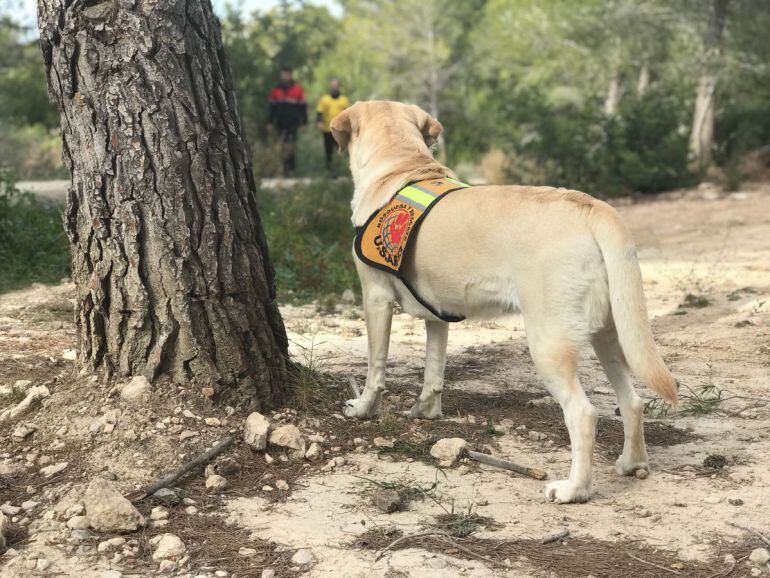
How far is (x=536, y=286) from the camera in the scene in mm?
3746

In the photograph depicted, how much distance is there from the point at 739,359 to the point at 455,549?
139 inches

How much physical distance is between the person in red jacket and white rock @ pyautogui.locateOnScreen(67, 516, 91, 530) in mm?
14469

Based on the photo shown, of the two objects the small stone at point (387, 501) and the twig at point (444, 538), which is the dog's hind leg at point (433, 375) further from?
the twig at point (444, 538)

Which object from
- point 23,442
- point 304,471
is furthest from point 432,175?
point 23,442

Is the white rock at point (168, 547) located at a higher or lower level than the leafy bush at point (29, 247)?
lower

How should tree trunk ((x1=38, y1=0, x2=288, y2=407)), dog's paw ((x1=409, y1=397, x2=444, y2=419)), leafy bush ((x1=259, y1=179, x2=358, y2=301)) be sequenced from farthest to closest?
leafy bush ((x1=259, y1=179, x2=358, y2=301)) → dog's paw ((x1=409, y1=397, x2=444, y2=419)) → tree trunk ((x1=38, y1=0, x2=288, y2=407))

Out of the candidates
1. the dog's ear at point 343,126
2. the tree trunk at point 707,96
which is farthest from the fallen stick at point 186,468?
the tree trunk at point 707,96

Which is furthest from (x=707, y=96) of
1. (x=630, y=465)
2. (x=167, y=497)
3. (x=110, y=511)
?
(x=110, y=511)

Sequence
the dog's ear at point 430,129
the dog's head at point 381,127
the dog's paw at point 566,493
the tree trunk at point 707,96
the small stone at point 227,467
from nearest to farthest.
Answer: the dog's paw at point 566,493
the small stone at point 227,467
the dog's head at point 381,127
the dog's ear at point 430,129
the tree trunk at point 707,96

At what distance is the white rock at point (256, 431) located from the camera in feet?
13.3

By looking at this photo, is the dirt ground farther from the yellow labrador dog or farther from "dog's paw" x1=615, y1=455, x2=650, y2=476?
the yellow labrador dog

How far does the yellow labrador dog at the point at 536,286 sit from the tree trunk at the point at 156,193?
0.76 meters

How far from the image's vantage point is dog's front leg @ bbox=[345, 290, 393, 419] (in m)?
4.64

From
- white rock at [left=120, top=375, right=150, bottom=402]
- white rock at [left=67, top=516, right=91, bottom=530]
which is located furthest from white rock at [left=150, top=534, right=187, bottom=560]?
white rock at [left=120, top=375, right=150, bottom=402]
